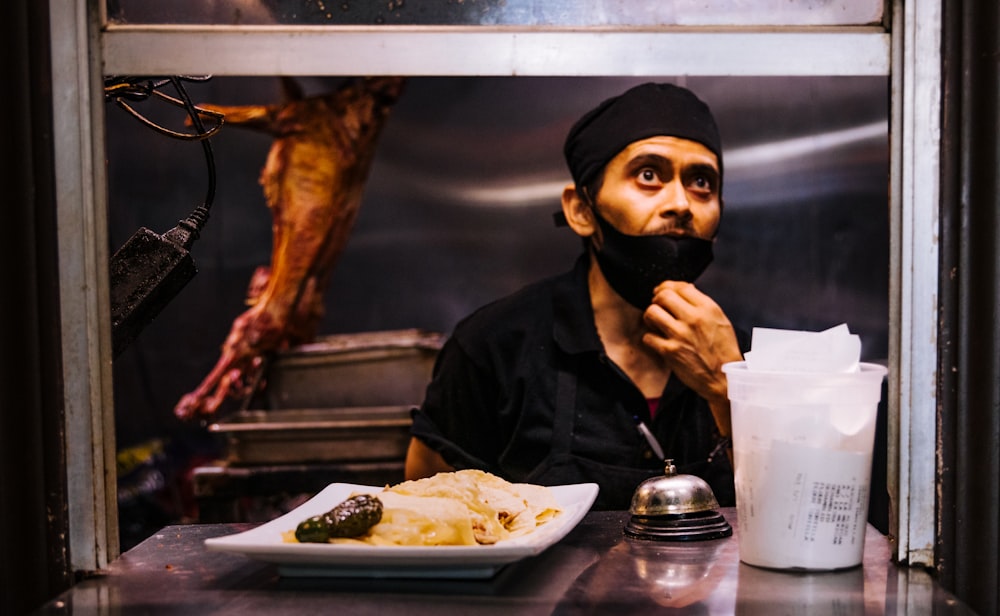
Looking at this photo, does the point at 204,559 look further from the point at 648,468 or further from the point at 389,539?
the point at 648,468

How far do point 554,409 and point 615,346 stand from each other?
0.28m

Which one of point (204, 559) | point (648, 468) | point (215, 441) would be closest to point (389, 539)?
point (204, 559)

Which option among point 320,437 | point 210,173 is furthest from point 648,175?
point 320,437

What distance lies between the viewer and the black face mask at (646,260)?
98.4 inches

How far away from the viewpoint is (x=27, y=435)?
1226 mm

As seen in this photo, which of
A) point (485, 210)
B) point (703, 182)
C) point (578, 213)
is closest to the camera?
point (703, 182)

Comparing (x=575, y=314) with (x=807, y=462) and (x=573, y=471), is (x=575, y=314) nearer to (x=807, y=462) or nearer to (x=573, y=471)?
(x=573, y=471)

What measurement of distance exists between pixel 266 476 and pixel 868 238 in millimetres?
2478

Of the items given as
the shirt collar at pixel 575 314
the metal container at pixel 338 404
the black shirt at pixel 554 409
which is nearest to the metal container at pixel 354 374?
the metal container at pixel 338 404

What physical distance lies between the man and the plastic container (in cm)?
115

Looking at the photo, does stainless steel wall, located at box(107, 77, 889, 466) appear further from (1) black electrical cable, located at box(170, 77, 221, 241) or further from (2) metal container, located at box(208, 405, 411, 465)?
(1) black electrical cable, located at box(170, 77, 221, 241)

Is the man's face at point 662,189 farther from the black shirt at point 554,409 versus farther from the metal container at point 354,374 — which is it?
the metal container at point 354,374

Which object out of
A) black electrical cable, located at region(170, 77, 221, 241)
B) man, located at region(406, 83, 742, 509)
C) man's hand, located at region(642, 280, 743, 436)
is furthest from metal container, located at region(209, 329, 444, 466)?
black electrical cable, located at region(170, 77, 221, 241)

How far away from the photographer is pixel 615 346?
2705 mm
